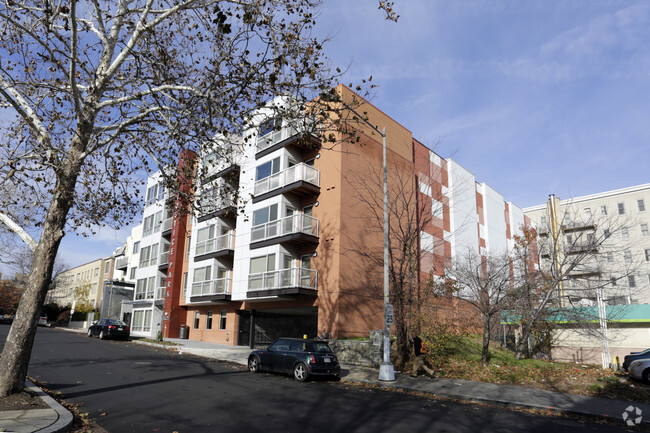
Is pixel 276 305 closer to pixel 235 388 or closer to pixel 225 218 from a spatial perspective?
pixel 225 218

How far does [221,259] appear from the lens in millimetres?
30891

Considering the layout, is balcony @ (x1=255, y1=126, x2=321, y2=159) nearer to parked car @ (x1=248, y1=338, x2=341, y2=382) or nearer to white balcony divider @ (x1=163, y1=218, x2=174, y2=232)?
white balcony divider @ (x1=163, y1=218, x2=174, y2=232)

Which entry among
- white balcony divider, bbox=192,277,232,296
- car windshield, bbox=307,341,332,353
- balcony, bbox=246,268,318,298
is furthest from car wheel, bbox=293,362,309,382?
white balcony divider, bbox=192,277,232,296

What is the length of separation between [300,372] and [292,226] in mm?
11766

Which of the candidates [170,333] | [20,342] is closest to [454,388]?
[20,342]

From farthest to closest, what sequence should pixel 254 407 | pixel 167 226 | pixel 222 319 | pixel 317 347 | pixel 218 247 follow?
pixel 167 226, pixel 222 319, pixel 218 247, pixel 317 347, pixel 254 407

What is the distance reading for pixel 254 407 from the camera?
9156 millimetres

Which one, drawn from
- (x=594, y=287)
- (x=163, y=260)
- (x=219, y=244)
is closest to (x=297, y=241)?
(x=219, y=244)

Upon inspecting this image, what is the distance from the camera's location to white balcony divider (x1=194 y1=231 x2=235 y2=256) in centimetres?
2977

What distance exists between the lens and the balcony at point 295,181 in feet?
81.7

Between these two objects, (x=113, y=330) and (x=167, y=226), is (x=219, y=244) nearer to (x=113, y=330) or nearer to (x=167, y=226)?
(x=113, y=330)

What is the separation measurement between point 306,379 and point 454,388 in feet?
15.3

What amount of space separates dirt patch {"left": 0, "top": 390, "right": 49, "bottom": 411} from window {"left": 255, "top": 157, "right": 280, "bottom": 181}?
19.9 m

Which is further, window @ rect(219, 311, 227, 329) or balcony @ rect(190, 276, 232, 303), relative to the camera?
window @ rect(219, 311, 227, 329)
